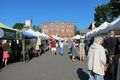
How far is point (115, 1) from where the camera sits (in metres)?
47.2

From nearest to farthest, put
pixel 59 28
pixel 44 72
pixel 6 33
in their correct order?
pixel 44 72 → pixel 6 33 → pixel 59 28

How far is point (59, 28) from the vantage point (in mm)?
165375

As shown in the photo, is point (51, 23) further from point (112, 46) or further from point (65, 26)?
point (112, 46)

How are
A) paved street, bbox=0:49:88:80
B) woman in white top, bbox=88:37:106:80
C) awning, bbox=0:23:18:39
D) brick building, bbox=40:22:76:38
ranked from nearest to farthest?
woman in white top, bbox=88:37:106:80 < paved street, bbox=0:49:88:80 < awning, bbox=0:23:18:39 < brick building, bbox=40:22:76:38

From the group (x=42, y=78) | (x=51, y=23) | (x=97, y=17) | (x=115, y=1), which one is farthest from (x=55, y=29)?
(x=42, y=78)

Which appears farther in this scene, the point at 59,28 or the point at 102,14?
the point at 59,28

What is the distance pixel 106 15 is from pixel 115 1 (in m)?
9.85

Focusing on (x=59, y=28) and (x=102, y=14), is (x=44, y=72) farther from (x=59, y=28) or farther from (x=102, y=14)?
(x=59, y=28)

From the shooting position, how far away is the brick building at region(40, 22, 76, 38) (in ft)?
531

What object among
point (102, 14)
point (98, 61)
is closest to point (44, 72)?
point (98, 61)

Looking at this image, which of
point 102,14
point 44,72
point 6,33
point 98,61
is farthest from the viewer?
point 102,14

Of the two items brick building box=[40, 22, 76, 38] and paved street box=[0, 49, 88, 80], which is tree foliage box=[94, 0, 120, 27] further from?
brick building box=[40, 22, 76, 38]

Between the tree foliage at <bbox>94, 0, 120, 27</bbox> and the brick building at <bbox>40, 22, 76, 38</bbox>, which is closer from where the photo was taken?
the tree foliage at <bbox>94, 0, 120, 27</bbox>

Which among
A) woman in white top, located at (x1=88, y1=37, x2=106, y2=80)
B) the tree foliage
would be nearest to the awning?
woman in white top, located at (x1=88, y1=37, x2=106, y2=80)
